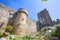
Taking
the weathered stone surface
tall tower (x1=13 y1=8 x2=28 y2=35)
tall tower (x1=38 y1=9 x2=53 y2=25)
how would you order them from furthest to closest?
tall tower (x1=38 y1=9 x2=53 y2=25) → the weathered stone surface → tall tower (x1=13 y1=8 x2=28 y2=35)

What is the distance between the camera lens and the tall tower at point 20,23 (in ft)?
74.6

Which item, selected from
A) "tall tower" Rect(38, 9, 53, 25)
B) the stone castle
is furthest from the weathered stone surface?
"tall tower" Rect(38, 9, 53, 25)

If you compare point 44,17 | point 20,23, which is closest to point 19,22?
point 20,23

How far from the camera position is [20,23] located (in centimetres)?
2362

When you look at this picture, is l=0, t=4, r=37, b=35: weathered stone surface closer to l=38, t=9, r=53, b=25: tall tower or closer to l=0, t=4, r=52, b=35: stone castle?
l=0, t=4, r=52, b=35: stone castle

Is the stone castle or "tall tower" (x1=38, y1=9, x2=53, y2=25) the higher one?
"tall tower" (x1=38, y1=9, x2=53, y2=25)

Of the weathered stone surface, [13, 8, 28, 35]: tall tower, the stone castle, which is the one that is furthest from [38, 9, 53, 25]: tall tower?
[13, 8, 28, 35]: tall tower

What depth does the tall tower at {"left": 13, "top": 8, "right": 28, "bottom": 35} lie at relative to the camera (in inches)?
895

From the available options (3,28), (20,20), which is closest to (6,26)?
(3,28)

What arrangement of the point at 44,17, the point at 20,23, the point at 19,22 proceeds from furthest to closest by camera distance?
the point at 44,17 → the point at 19,22 → the point at 20,23

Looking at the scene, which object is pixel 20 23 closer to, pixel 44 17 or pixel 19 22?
pixel 19 22

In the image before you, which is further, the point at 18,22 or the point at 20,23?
the point at 18,22

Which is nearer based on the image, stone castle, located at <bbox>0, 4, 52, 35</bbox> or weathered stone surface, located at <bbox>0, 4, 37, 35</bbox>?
weathered stone surface, located at <bbox>0, 4, 37, 35</bbox>

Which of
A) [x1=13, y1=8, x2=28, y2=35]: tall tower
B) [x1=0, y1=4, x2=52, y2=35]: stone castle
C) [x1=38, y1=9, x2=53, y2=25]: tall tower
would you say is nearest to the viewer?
[x1=13, y1=8, x2=28, y2=35]: tall tower
